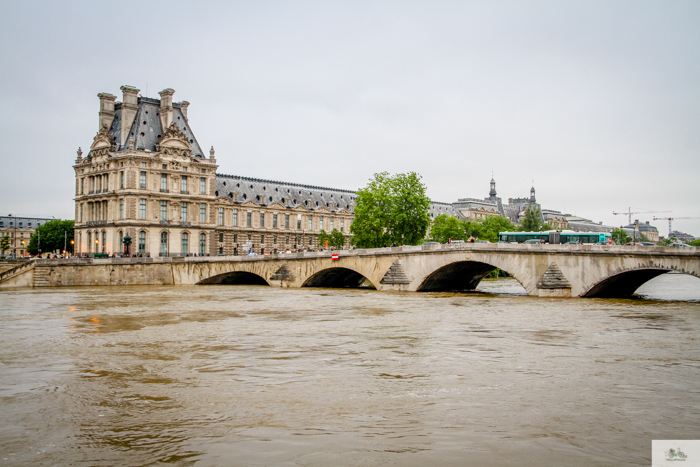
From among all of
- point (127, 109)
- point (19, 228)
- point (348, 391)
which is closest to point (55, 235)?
point (127, 109)

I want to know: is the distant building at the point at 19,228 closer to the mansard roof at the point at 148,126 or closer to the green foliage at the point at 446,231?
the mansard roof at the point at 148,126

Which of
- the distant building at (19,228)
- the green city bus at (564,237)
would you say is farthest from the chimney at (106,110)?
the distant building at (19,228)

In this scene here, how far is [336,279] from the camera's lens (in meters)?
58.3

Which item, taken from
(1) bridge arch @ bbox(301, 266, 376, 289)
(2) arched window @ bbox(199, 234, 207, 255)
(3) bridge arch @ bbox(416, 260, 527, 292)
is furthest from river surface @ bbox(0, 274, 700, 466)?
(2) arched window @ bbox(199, 234, 207, 255)

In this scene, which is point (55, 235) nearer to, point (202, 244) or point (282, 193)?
point (282, 193)

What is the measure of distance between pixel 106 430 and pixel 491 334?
15.1m

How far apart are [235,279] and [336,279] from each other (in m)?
12.2

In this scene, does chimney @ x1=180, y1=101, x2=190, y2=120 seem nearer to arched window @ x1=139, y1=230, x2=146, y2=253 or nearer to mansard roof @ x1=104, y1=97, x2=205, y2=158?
mansard roof @ x1=104, y1=97, x2=205, y2=158

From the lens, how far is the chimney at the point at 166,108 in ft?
273

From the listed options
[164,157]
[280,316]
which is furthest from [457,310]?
[164,157]

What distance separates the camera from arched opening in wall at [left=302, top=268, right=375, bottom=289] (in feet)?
180

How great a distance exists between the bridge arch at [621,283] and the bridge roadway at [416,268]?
72 mm

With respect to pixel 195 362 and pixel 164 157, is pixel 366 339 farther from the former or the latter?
pixel 164 157

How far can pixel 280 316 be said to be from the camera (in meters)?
30.1
